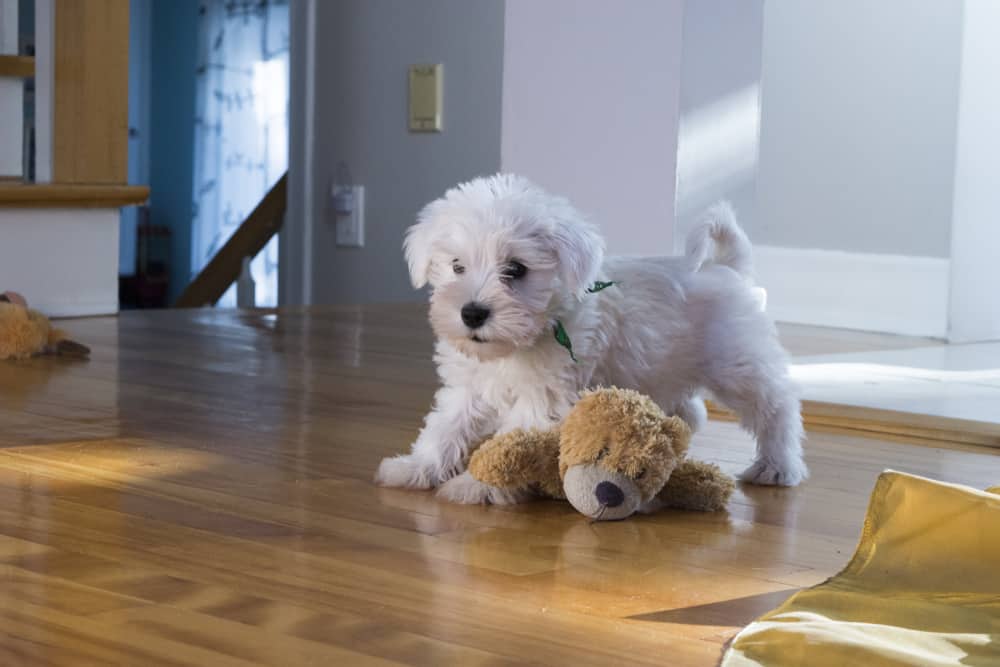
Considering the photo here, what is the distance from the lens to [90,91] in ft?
11.2

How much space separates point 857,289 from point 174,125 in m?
5.42

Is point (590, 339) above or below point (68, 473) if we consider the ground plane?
above

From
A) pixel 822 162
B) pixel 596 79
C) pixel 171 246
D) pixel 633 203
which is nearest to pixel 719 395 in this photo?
pixel 633 203

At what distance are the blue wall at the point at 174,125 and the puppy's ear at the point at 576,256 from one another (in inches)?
282

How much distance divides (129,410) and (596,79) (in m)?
1.09

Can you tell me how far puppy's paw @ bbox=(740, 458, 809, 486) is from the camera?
71.0 inches

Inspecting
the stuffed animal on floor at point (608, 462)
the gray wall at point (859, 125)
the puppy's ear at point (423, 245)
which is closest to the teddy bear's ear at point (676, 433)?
the stuffed animal on floor at point (608, 462)

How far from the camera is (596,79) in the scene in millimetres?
2650

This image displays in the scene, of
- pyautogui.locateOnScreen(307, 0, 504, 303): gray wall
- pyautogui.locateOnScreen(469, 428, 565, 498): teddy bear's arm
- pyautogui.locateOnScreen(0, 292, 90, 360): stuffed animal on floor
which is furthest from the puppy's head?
pyautogui.locateOnScreen(307, 0, 504, 303): gray wall

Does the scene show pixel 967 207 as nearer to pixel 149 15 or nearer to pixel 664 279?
pixel 664 279

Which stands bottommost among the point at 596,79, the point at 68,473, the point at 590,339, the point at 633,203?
the point at 68,473

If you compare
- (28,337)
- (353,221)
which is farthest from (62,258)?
(353,221)

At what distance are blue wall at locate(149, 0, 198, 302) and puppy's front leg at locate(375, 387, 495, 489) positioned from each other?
7040 mm

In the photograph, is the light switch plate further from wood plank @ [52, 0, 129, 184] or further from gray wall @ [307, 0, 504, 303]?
wood plank @ [52, 0, 129, 184]
